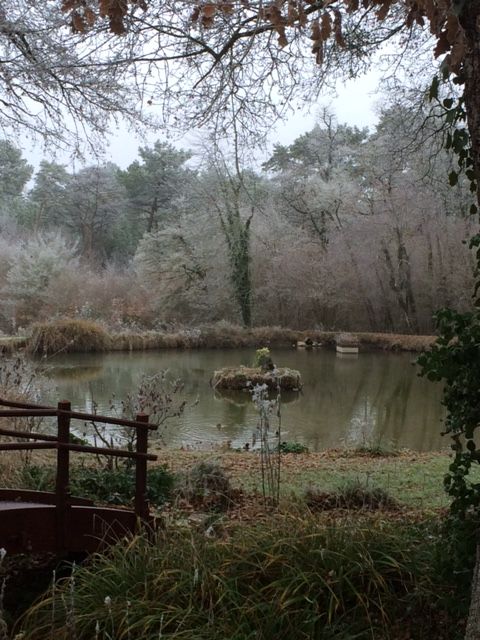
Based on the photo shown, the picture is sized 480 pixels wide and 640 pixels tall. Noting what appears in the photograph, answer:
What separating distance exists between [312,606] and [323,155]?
29291 mm

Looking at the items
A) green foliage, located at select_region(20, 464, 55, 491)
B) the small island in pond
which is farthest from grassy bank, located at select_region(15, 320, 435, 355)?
green foliage, located at select_region(20, 464, 55, 491)

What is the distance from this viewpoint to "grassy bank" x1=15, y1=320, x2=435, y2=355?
63.8ft

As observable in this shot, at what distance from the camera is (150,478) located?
463 centimetres

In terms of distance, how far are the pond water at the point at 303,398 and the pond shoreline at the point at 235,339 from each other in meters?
0.80

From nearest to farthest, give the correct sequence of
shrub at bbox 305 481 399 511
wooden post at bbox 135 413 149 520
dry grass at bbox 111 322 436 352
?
wooden post at bbox 135 413 149 520
shrub at bbox 305 481 399 511
dry grass at bbox 111 322 436 352

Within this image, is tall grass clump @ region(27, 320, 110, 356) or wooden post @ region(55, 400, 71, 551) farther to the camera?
tall grass clump @ region(27, 320, 110, 356)

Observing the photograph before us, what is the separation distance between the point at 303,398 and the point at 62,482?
33.5 ft

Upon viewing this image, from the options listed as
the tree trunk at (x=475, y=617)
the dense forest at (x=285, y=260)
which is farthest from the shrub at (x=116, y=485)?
the dense forest at (x=285, y=260)

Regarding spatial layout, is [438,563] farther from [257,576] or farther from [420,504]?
[420,504]

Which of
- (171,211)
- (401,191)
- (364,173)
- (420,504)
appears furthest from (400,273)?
(420,504)

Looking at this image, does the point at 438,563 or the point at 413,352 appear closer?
the point at 438,563

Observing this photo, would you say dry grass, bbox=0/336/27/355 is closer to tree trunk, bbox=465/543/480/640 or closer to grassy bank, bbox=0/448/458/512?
grassy bank, bbox=0/448/458/512

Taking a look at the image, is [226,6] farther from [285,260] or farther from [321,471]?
[285,260]

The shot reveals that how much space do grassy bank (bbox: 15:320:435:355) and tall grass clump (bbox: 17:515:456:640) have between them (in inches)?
665
